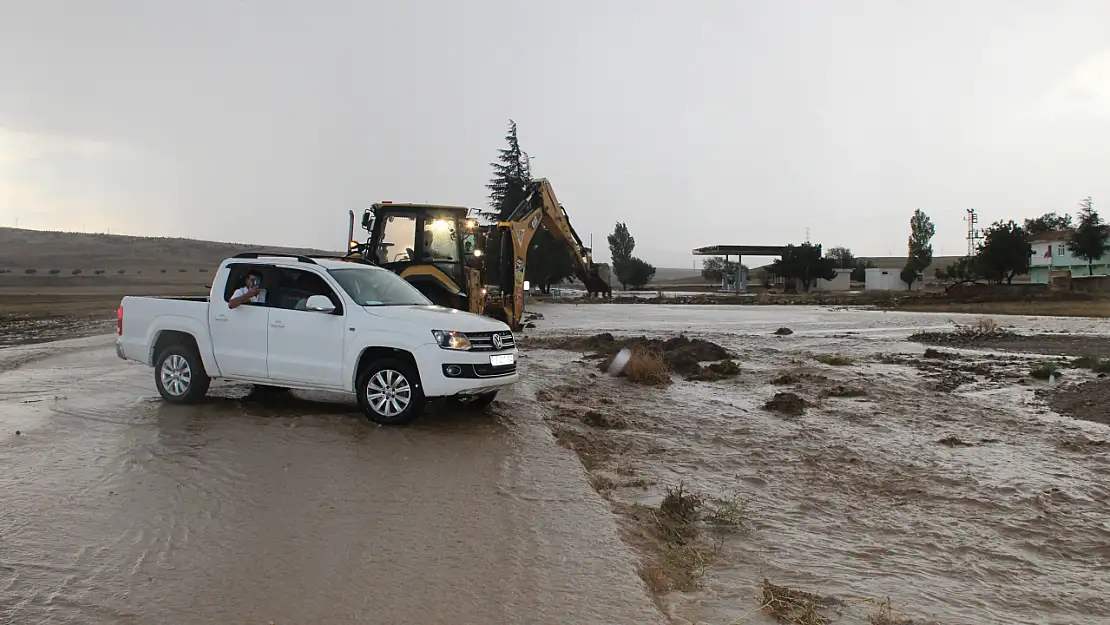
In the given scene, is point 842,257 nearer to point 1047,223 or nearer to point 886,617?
point 1047,223

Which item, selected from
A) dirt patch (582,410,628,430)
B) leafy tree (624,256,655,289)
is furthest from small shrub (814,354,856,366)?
leafy tree (624,256,655,289)

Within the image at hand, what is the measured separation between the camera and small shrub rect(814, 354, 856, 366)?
56.3 ft

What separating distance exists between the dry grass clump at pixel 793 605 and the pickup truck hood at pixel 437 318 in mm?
5090

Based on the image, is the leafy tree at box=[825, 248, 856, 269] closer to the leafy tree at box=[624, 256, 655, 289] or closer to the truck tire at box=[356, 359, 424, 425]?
the leafy tree at box=[624, 256, 655, 289]

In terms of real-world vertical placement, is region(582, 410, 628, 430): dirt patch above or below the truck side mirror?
below

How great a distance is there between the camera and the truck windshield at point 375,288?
9695mm

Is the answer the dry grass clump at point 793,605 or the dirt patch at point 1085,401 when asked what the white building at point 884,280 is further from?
the dry grass clump at point 793,605

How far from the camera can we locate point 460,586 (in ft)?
15.1

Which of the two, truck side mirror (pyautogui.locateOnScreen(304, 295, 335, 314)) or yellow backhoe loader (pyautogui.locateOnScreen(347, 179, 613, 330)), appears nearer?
truck side mirror (pyautogui.locateOnScreen(304, 295, 335, 314))

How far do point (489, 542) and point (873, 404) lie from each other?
8.53m

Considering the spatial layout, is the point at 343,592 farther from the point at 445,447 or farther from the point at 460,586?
the point at 445,447

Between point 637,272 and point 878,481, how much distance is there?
10199 centimetres

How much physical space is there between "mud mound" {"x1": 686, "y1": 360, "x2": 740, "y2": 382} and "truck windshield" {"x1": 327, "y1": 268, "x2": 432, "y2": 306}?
254 inches

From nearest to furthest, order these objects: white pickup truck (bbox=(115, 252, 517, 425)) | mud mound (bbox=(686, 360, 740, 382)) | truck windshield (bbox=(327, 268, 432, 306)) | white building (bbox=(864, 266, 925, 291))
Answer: white pickup truck (bbox=(115, 252, 517, 425)), truck windshield (bbox=(327, 268, 432, 306)), mud mound (bbox=(686, 360, 740, 382)), white building (bbox=(864, 266, 925, 291))
